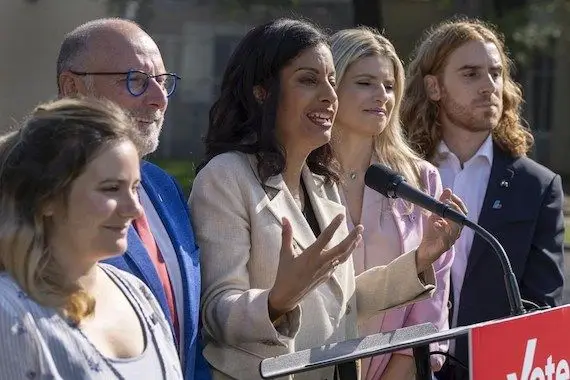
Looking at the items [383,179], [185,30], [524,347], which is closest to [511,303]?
[524,347]

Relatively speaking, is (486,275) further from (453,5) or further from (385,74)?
(453,5)

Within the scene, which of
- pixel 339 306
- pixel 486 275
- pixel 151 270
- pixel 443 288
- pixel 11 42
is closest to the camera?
pixel 151 270

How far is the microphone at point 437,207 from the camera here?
9.84 ft

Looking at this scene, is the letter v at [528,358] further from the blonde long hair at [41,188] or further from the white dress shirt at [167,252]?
the blonde long hair at [41,188]

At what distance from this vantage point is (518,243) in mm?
4410

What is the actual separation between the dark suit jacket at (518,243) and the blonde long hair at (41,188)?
221 cm

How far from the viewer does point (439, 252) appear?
352 cm

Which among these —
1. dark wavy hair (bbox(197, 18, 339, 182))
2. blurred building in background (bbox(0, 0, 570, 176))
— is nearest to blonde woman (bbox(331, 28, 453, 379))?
dark wavy hair (bbox(197, 18, 339, 182))

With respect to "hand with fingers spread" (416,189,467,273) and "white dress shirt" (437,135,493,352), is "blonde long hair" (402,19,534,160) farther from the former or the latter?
"hand with fingers spread" (416,189,467,273)

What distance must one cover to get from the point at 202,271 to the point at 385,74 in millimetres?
1237

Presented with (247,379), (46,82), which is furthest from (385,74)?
(46,82)

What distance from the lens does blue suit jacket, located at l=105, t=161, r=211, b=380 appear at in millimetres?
2906

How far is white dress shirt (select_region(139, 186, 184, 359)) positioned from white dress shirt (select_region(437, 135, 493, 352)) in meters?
1.64

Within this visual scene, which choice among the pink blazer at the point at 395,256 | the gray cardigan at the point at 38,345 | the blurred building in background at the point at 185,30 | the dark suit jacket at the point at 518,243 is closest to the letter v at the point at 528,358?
the pink blazer at the point at 395,256
